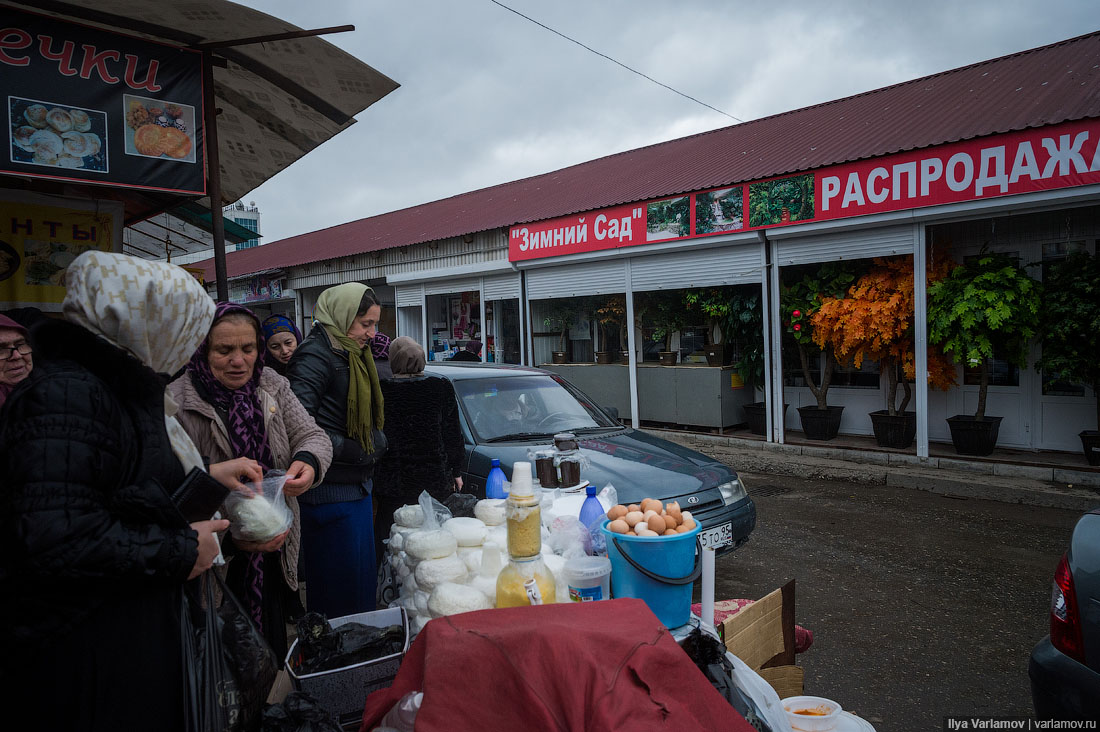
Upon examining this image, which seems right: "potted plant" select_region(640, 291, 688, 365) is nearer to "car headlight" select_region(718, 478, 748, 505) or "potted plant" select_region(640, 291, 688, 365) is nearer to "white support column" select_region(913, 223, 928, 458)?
"white support column" select_region(913, 223, 928, 458)

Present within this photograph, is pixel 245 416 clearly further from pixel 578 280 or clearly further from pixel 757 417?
pixel 578 280

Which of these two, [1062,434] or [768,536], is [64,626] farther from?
[1062,434]

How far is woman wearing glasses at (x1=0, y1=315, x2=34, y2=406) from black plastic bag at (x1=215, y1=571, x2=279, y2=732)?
7.72 ft

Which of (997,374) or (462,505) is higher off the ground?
(997,374)

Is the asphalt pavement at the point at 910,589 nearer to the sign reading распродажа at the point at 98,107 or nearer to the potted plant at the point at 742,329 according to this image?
the potted plant at the point at 742,329

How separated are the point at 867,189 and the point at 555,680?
825 cm

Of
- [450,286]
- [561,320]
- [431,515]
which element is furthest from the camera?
[450,286]

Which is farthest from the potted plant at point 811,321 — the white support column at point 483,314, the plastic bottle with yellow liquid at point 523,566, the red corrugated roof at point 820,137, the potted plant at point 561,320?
the plastic bottle with yellow liquid at point 523,566

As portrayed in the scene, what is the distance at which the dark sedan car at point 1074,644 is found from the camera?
90.7 inches

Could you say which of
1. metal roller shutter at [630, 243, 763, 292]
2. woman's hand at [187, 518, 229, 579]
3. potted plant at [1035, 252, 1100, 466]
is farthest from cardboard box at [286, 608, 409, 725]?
metal roller shutter at [630, 243, 763, 292]

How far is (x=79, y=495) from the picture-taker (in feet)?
4.67

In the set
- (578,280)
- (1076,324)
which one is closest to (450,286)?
(578,280)

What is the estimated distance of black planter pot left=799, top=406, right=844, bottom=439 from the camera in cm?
956

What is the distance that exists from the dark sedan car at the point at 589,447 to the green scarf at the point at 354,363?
142 centimetres
